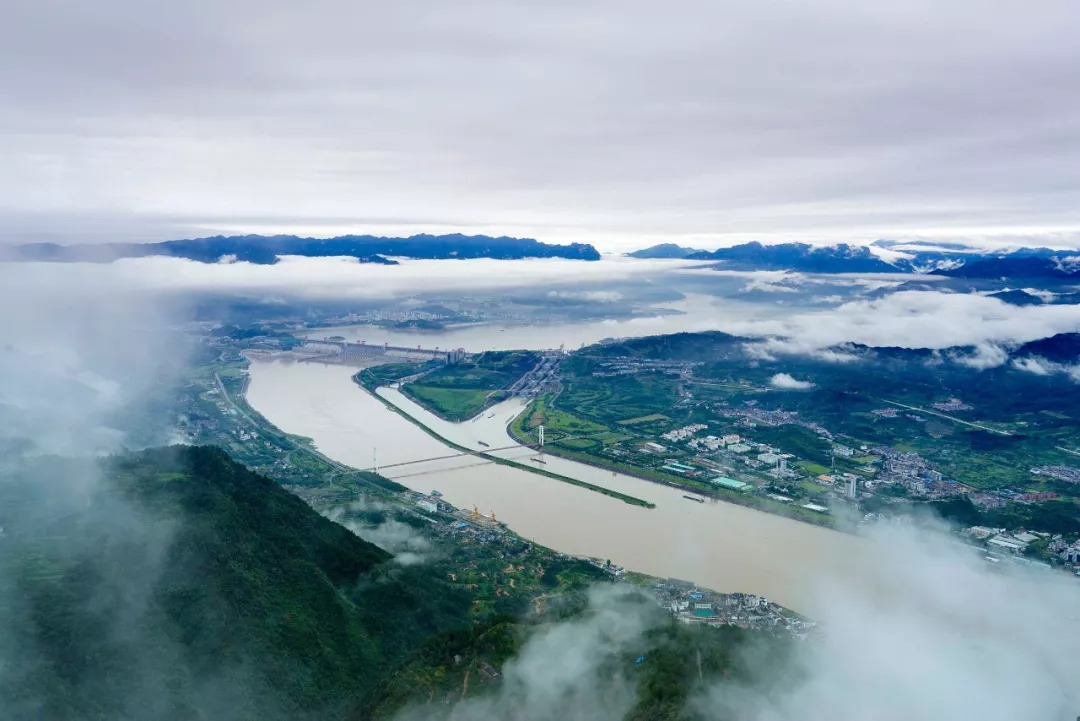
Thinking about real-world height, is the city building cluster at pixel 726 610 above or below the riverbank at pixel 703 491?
above

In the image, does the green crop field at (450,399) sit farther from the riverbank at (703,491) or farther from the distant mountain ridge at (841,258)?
the distant mountain ridge at (841,258)

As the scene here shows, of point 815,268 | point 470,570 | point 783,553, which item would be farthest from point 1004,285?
point 470,570

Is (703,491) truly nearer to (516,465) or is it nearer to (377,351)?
(516,465)

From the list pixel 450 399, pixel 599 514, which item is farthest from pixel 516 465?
pixel 450 399

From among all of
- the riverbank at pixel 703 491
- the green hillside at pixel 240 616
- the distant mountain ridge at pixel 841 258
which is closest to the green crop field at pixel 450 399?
the riverbank at pixel 703 491

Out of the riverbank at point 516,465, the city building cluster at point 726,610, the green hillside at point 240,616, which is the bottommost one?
the riverbank at point 516,465

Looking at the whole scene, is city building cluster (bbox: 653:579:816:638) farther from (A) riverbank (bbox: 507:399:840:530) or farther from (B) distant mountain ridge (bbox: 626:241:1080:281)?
(B) distant mountain ridge (bbox: 626:241:1080:281)

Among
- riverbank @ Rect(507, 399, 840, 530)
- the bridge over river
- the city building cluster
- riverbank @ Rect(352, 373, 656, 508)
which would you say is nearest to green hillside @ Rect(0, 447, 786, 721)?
the city building cluster

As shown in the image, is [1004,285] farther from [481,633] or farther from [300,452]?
[481,633]
